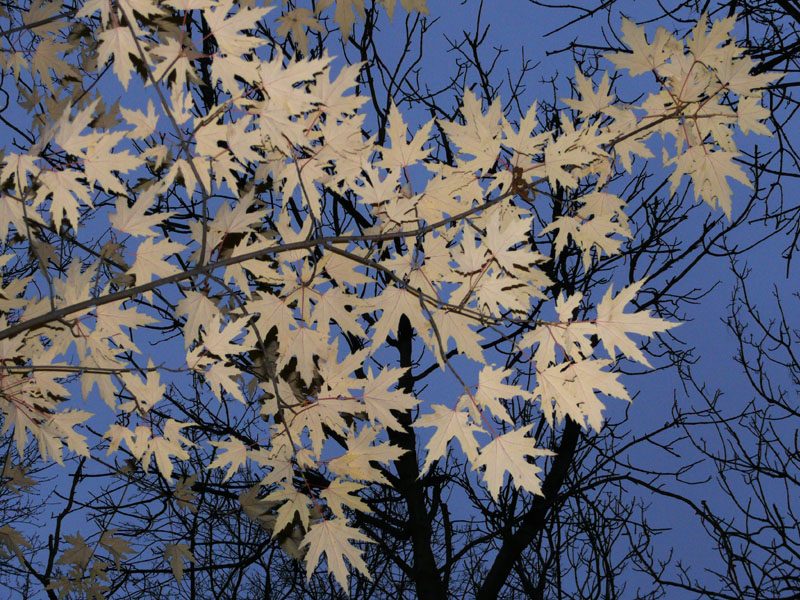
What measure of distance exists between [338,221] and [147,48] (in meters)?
2.01

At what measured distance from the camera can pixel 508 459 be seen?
5.71 ft

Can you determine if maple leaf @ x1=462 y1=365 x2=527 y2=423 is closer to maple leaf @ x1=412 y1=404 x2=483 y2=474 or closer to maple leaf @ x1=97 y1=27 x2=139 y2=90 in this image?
maple leaf @ x1=412 y1=404 x2=483 y2=474

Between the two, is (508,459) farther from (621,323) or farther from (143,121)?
(143,121)

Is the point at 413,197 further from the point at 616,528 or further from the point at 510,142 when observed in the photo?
the point at 616,528

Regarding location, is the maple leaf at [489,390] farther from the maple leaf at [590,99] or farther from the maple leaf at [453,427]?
the maple leaf at [590,99]

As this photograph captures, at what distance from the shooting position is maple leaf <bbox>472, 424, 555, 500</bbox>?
1721 millimetres

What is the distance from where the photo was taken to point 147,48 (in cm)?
182

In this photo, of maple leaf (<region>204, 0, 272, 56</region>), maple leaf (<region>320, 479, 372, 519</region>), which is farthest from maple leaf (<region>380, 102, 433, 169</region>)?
maple leaf (<region>320, 479, 372, 519</region>)

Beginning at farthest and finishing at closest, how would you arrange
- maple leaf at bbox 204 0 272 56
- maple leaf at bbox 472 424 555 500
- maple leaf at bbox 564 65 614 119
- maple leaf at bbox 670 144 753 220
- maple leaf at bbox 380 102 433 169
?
maple leaf at bbox 564 65 614 119 < maple leaf at bbox 670 144 753 220 < maple leaf at bbox 380 102 433 169 < maple leaf at bbox 472 424 555 500 < maple leaf at bbox 204 0 272 56

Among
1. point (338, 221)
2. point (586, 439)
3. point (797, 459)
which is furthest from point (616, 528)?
point (338, 221)

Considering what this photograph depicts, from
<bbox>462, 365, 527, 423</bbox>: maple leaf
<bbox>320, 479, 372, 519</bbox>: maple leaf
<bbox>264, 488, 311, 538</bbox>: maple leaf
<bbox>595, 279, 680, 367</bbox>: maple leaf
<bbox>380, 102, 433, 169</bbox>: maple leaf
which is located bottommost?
<bbox>264, 488, 311, 538</bbox>: maple leaf

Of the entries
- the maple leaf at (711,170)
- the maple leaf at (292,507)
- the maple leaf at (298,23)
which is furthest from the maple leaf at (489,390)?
the maple leaf at (298,23)

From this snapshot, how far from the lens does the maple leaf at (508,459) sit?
1.72 m

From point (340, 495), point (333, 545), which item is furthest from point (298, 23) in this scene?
point (333, 545)
